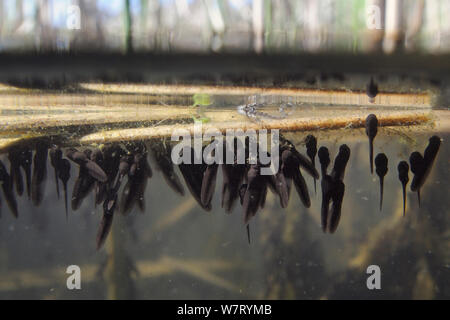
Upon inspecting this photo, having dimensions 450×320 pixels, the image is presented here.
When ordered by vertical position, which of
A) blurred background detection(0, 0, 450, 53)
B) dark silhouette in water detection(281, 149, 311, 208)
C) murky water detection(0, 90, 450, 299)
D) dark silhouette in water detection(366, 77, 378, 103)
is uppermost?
blurred background detection(0, 0, 450, 53)

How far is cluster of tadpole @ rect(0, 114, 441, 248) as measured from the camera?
129 centimetres

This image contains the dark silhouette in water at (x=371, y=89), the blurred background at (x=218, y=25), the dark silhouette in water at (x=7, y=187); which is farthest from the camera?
the dark silhouette in water at (x=7, y=187)

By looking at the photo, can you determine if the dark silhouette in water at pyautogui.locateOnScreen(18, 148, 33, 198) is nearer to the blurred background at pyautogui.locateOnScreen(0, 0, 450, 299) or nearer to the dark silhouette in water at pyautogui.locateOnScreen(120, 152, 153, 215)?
the blurred background at pyautogui.locateOnScreen(0, 0, 450, 299)

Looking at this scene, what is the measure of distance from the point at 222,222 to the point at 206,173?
8.47 metres

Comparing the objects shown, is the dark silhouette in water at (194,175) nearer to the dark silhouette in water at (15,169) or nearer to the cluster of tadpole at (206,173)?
the cluster of tadpole at (206,173)

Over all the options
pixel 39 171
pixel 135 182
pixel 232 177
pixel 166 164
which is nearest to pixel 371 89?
pixel 232 177

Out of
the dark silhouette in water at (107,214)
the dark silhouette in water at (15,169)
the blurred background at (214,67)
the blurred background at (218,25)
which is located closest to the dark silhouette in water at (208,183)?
the blurred background at (214,67)

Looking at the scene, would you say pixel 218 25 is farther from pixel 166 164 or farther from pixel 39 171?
pixel 39 171

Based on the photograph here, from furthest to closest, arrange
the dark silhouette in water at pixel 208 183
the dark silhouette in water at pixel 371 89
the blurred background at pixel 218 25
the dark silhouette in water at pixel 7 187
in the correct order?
the dark silhouette in water at pixel 7 187
the dark silhouette in water at pixel 208 183
the dark silhouette in water at pixel 371 89
the blurred background at pixel 218 25

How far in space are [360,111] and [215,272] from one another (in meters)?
6.99

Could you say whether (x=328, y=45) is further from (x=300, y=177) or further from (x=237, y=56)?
(x=300, y=177)

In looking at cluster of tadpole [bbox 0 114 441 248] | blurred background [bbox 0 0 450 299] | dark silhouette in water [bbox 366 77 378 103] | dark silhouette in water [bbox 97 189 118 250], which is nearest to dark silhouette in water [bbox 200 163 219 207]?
cluster of tadpole [bbox 0 114 441 248]

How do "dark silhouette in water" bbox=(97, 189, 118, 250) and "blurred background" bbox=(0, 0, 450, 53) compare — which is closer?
"blurred background" bbox=(0, 0, 450, 53)

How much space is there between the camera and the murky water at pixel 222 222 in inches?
53.5
